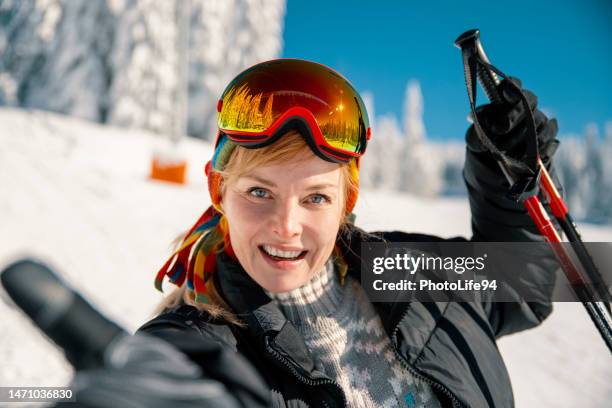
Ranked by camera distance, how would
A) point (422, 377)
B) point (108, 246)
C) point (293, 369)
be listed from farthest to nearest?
point (108, 246), point (422, 377), point (293, 369)

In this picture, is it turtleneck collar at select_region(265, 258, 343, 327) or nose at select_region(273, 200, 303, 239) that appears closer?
nose at select_region(273, 200, 303, 239)

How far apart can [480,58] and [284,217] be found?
1.38 meters

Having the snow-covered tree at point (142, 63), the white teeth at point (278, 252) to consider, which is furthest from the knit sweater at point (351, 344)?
the snow-covered tree at point (142, 63)

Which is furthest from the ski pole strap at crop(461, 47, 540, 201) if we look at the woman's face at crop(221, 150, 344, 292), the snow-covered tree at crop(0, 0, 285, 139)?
the snow-covered tree at crop(0, 0, 285, 139)

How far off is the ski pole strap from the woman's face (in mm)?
850

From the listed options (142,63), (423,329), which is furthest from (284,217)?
→ (142,63)

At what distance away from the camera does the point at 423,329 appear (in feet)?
6.27

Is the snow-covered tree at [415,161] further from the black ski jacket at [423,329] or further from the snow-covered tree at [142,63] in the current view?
the black ski jacket at [423,329]

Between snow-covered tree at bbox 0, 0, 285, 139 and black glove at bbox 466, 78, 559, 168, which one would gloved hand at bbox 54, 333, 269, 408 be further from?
snow-covered tree at bbox 0, 0, 285, 139

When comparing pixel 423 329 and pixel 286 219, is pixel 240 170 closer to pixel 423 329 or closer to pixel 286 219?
pixel 286 219

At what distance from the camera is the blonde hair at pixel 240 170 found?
5.41ft

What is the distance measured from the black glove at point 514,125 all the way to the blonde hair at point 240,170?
0.82m

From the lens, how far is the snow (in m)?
4.15

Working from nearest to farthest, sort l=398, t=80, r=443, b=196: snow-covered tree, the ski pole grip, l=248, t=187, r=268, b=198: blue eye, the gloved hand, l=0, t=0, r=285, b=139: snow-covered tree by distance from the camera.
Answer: the gloved hand
l=248, t=187, r=268, b=198: blue eye
the ski pole grip
l=0, t=0, r=285, b=139: snow-covered tree
l=398, t=80, r=443, b=196: snow-covered tree
